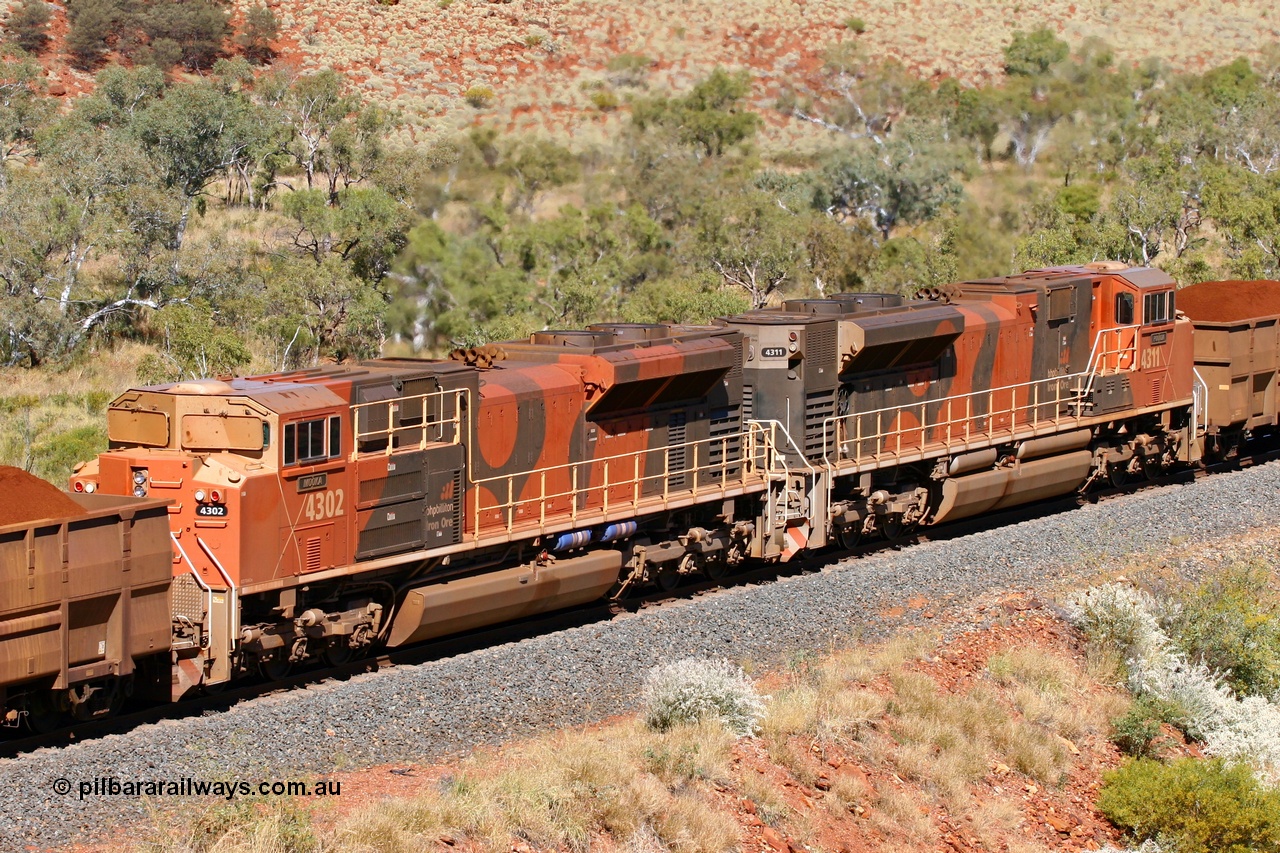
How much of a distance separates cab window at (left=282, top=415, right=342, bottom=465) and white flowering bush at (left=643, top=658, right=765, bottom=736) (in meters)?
3.97

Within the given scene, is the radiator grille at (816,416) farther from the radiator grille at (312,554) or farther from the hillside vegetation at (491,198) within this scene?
the hillside vegetation at (491,198)

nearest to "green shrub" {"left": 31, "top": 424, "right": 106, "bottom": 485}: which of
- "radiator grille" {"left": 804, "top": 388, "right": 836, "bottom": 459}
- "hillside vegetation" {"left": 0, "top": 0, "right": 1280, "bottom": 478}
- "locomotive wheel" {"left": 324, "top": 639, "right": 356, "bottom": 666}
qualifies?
"hillside vegetation" {"left": 0, "top": 0, "right": 1280, "bottom": 478}

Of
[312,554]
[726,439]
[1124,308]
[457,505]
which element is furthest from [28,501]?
[1124,308]

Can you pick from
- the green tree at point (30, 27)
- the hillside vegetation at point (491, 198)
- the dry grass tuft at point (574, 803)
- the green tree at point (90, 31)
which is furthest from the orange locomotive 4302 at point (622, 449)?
the green tree at point (30, 27)

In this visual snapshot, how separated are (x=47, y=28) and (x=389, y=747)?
52.7 metres

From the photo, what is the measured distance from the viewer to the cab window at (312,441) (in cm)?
1475

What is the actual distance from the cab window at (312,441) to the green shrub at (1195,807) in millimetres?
8323

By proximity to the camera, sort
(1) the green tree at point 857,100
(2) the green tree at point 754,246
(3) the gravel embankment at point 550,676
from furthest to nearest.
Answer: (1) the green tree at point 857,100, (2) the green tree at point 754,246, (3) the gravel embankment at point 550,676

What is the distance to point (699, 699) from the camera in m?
13.9

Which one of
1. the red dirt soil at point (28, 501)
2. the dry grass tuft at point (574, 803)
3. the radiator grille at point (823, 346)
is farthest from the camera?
the radiator grille at point (823, 346)

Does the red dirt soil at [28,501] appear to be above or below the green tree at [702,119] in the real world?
below

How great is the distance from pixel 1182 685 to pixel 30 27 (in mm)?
52934

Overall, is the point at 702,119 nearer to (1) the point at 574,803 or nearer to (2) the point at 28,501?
(2) the point at 28,501

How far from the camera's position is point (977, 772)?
14359 millimetres
